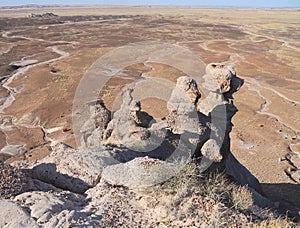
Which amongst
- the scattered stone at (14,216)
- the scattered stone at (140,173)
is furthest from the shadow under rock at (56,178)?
the scattered stone at (14,216)

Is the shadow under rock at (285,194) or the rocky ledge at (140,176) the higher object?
the rocky ledge at (140,176)

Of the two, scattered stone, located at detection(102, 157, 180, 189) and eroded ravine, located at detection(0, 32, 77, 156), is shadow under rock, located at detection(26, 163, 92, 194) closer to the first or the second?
scattered stone, located at detection(102, 157, 180, 189)

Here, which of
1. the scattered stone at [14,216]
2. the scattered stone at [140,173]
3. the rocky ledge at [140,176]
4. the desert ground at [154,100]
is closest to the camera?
the scattered stone at [14,216]

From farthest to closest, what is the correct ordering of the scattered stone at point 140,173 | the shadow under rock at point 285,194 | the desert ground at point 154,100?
1. the desert ground at point 154,100
2. the shadow under rock at point 285,194
3. the scattered stone at point 140,173

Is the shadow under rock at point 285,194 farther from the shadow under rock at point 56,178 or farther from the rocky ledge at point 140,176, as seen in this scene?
the shadow under rock at point 56,178

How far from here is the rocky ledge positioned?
578 centimetres

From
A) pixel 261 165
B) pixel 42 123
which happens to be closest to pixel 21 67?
pixel 42 123

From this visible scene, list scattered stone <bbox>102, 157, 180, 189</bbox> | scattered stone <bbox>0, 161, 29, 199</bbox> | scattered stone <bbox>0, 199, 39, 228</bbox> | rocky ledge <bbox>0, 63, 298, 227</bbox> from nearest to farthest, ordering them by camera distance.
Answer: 1. scattered stone <bbox>0, 199, 39, 228</bbox>
2. rocky ledge <bbox>0, 63, 298, 227</bbox>
3. scattered stone <bbox>0, 161, 29, 199</bbox>
4. scattered stone <bbox>102, 157, 180, 189</bbox>

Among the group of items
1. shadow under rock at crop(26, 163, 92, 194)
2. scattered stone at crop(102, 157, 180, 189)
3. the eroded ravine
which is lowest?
the eroded ravine

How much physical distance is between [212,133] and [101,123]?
4.72 meters

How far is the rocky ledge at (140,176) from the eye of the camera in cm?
578

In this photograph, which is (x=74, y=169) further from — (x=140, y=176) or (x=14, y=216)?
(x=14, y=216)

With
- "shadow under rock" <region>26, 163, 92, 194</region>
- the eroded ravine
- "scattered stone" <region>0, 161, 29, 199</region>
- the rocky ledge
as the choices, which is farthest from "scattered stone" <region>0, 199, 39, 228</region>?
the eroded ravine

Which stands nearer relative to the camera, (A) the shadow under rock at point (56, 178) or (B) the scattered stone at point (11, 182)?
(B) the scattered stone at point (11, 182)
